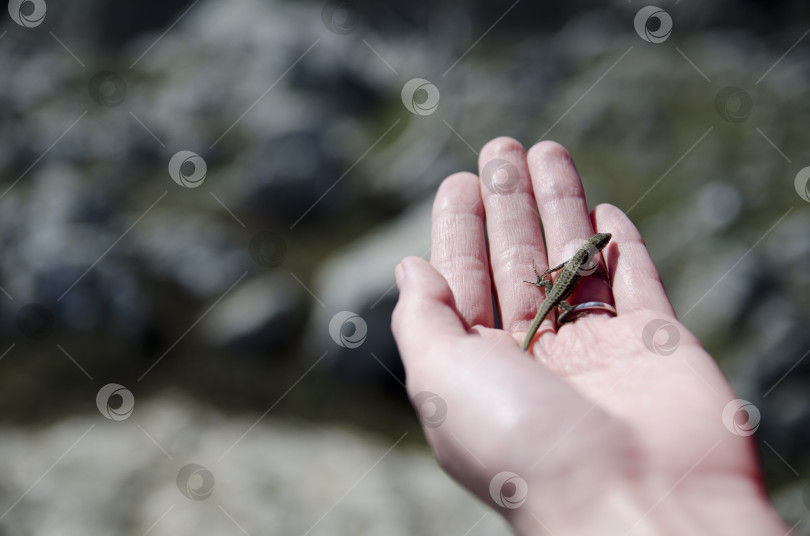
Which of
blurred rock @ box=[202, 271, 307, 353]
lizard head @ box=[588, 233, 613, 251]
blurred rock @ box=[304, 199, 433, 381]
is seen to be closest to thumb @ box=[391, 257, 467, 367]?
lizard head @ box=[588, 233, 613, 251]

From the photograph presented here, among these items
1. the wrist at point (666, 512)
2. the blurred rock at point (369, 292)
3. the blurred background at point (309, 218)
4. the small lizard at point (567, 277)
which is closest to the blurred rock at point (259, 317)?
the blurred background at point (309, 218)

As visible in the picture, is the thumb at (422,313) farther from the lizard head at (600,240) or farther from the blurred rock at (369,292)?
the blurred rock at (369,292)

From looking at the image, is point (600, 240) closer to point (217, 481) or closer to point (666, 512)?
point (666, 512)

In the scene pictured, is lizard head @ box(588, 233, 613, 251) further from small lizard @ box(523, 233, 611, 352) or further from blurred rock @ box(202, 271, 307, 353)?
blurred rock @ box(202, 271, 307, 353)

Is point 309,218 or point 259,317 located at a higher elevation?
point 309,218

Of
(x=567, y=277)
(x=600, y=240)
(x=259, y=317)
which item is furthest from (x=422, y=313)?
(x=259, y=317)

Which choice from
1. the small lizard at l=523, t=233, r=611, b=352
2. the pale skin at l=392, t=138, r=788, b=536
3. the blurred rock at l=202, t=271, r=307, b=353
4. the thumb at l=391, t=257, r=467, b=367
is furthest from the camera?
the blurred rock at l=202, t=271, r=307, b=353
